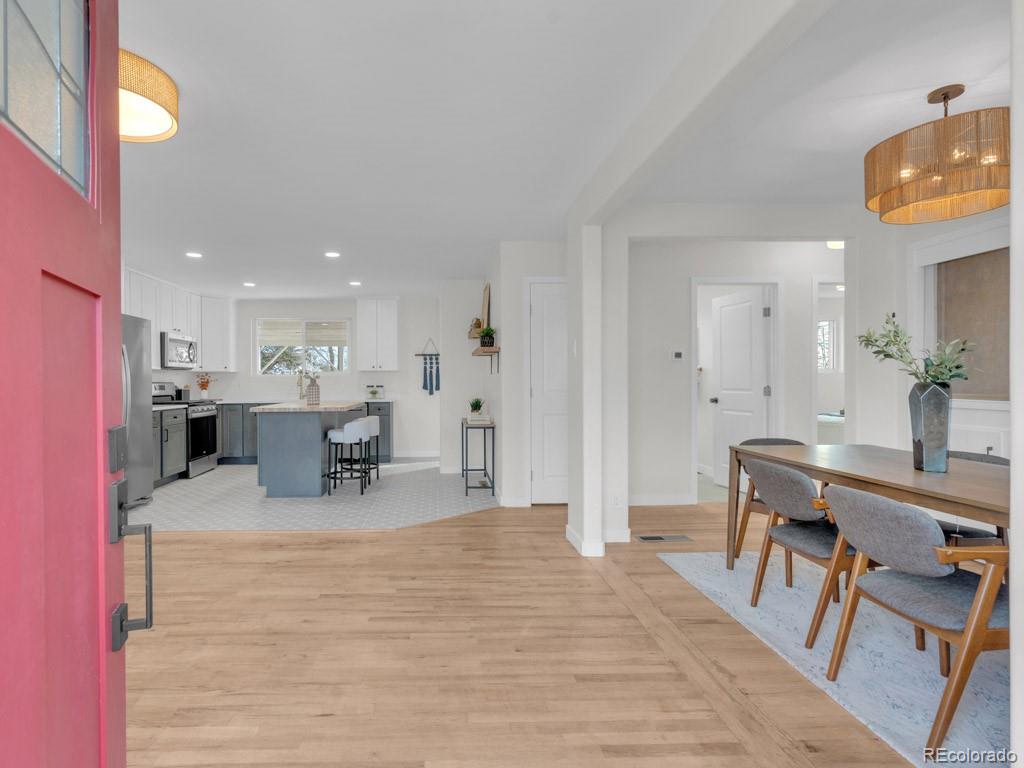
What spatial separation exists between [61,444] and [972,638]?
2.27 metres

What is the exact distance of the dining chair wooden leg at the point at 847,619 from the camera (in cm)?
215

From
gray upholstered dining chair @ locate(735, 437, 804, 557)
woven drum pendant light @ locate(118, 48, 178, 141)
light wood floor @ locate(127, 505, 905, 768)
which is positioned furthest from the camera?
gray upholstered dining chair @ locate(735, 437, 804, 557)

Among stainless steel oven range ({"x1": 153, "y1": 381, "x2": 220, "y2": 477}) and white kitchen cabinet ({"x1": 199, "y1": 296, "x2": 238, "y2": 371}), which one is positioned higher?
white kitchen cabinet ({"x1": 199, "y1": 296, "x2": 238, "y2": 371})

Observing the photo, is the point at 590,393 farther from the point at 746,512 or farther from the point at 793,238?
the point at 793,238

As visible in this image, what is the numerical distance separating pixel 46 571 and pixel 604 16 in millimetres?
2173

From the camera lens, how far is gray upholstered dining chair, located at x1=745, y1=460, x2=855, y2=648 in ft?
7.82

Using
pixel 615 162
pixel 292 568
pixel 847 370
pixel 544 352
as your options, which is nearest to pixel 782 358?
pixel 847 370

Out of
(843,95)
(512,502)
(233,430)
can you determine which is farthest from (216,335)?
(843,95)

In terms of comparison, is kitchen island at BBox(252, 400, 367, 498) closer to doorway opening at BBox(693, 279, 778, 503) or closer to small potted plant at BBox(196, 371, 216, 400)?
small potted plant at BBox(196, 371, 216, 400)

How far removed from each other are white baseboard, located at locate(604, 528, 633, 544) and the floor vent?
0.35ft

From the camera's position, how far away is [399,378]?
337 inches

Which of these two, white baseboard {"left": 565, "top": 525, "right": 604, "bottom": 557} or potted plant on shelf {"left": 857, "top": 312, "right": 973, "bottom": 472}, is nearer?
potted plant on shelf {"left": 857, "top": 312, "right": 973, "bottom": 472}

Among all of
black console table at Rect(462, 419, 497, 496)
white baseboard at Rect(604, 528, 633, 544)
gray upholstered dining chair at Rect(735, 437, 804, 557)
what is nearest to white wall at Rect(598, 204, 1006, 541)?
white baseboard at Rect(604, 528, 633, 544)

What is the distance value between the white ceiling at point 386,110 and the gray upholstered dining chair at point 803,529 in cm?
186
